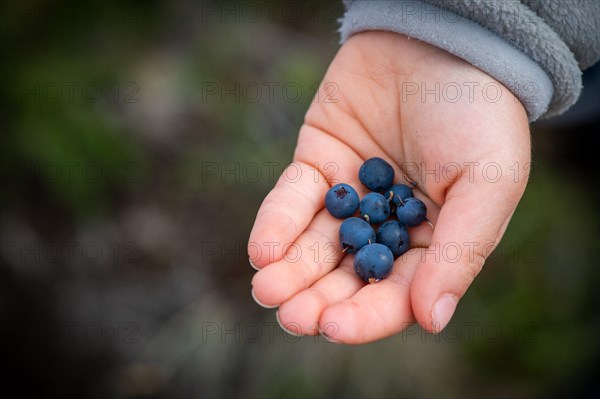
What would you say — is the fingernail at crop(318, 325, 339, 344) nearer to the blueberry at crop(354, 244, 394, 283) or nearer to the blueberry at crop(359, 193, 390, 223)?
the blueberry at crop(354, 244, 394, 283)

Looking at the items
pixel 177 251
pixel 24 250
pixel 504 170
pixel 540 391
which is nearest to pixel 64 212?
pixel 24 250

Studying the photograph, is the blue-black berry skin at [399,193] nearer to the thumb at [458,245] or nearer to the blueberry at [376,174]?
the blueberry at [376,174]

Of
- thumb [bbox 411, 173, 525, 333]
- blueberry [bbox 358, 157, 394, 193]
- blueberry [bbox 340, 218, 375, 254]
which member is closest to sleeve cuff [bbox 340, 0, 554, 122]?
thumb [bbox 411, 173, 525, 333]

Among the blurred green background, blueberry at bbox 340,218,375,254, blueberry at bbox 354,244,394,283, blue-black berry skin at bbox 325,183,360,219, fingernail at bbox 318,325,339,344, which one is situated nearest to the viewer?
fingernail at bbox 318,325,339,344

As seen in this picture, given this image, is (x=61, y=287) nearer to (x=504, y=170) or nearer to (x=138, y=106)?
(x=138, y=106)

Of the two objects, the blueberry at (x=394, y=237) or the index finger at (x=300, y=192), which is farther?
the blueberry at (x=394, y=237)

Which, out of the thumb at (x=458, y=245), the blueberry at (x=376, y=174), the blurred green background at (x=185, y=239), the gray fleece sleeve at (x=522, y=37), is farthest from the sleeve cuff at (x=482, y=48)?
the blurred green background at (x=185, y=239)
